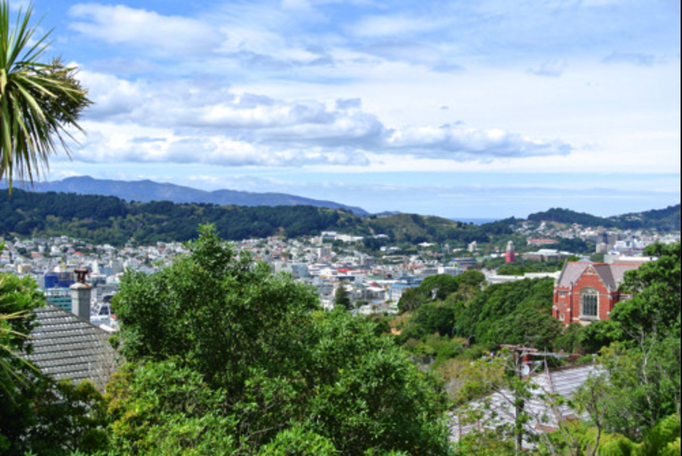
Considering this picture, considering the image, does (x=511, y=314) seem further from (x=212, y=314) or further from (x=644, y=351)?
(x=212, y=314)

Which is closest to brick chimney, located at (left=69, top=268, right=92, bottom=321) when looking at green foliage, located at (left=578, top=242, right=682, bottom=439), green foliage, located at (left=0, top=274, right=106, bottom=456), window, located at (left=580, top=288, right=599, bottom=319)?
green foliage, located at (left=0, top=274, right=106, bottom=456)

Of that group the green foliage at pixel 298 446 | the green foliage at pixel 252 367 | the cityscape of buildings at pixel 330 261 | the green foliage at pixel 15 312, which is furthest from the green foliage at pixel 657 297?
the cityscape of buildings at pixel 330 261

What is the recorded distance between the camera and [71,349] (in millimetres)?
10773

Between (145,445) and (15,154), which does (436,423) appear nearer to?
(145,445)

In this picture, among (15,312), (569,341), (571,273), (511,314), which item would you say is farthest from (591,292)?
(15,312)

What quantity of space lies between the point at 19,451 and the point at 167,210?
17797 cm

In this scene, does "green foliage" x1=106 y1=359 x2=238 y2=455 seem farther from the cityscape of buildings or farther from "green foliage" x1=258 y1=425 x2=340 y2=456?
the cityscape of buildings

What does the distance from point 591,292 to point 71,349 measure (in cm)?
3330

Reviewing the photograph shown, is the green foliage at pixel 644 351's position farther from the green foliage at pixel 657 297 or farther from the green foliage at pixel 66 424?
the green foliage at pixel 66 424

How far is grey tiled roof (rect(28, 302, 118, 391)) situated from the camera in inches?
408

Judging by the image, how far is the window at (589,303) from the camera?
3803 centimetres

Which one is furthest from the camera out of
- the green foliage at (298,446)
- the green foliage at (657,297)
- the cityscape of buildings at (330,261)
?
the cityscape of buildings at (330,261)

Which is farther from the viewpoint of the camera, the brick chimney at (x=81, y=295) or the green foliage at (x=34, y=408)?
the brick chimney at (x=81, y=295)

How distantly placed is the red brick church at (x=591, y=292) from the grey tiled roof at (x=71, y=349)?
32.2m
